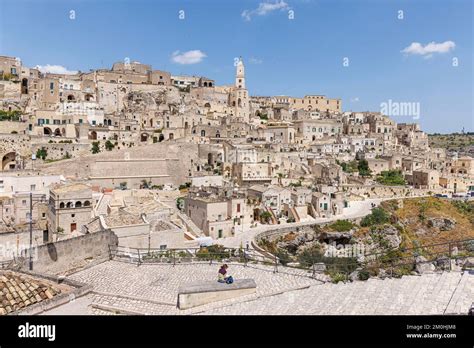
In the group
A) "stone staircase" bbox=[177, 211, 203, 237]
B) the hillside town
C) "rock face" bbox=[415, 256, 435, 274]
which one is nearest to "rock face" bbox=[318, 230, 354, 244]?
the hillside town

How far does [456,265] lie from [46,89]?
45.0 metres

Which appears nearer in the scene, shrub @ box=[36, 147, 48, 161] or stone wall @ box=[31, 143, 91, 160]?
shrub @ box=[36, 147, 48, 161]

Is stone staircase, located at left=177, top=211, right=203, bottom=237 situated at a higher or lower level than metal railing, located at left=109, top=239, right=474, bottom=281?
lower

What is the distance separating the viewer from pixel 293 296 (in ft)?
27.5

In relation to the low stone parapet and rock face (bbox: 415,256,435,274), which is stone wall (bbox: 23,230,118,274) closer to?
the low stone parapet

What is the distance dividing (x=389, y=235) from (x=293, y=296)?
23.4 meters

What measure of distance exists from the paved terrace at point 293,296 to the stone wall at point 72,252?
2.76 meters

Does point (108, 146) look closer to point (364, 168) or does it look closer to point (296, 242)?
point (296, 242)

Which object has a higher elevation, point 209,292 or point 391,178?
point 391,178

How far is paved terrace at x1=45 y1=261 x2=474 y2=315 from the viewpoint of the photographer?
7566 mm

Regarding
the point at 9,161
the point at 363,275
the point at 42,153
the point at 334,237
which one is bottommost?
the point at 334,237

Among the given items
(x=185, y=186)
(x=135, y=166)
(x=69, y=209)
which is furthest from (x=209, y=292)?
(x=135, y=166)
